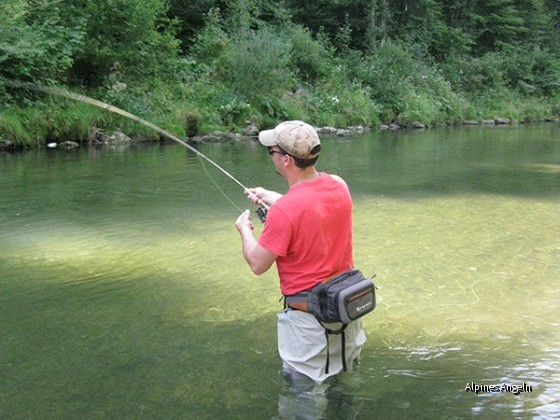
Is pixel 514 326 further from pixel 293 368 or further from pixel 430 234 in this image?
pixel 430 234

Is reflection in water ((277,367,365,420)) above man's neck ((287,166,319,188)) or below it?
below

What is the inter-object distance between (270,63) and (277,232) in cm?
2414

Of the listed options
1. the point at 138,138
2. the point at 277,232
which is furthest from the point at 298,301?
the point at 138,138

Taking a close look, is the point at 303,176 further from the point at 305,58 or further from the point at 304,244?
the point at 305,58

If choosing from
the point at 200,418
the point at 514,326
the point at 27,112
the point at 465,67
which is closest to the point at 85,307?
the point at 200,418

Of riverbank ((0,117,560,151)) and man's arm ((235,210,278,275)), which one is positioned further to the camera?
riverbank ((0,117,560,151))

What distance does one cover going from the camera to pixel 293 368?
11.3ft

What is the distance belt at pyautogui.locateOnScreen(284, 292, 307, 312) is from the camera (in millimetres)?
3287

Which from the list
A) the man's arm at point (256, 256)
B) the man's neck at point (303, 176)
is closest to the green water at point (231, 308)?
the man's arm at point (256, 256)

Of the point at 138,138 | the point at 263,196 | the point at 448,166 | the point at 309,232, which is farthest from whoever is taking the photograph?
the point at 138,138

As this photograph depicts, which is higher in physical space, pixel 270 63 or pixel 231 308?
pixel 270 63

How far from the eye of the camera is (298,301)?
3.31m

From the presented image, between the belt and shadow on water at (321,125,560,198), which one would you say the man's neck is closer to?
the belt

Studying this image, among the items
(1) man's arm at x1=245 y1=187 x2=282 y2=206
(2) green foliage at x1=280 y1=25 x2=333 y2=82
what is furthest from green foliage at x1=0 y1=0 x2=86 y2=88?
(1) man's arm at x1=245 y1=187 x2=282 y2=206
